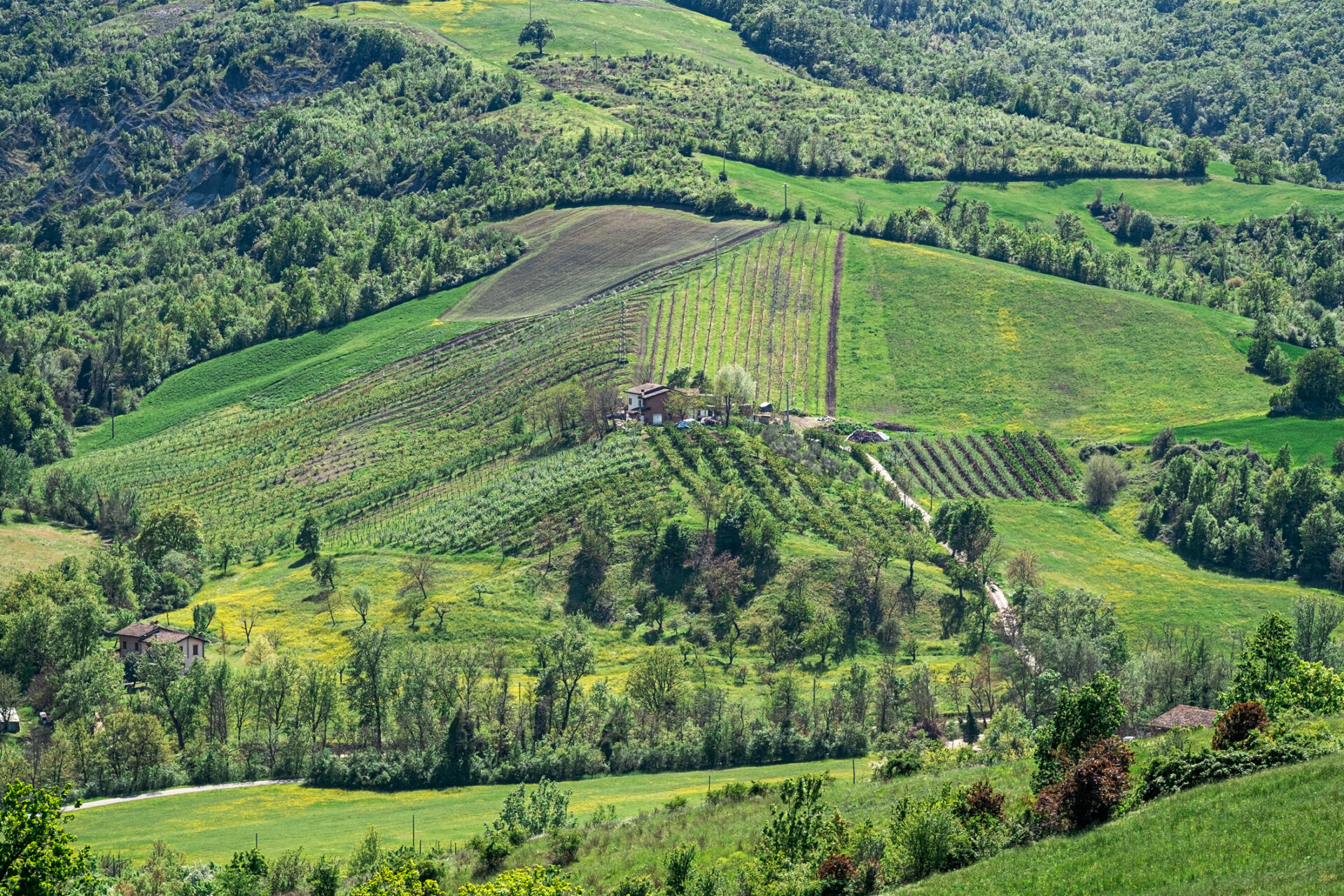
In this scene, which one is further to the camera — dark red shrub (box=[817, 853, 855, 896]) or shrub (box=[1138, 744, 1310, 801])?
dark red shrub (box=[817, 853, 855, 896])

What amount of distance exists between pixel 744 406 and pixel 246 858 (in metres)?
113

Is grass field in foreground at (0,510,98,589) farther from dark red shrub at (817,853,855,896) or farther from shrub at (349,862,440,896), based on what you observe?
dark red shrub at (817,853,855,896)

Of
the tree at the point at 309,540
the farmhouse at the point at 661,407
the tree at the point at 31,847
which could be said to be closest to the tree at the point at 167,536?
the tree at the point at 309,540

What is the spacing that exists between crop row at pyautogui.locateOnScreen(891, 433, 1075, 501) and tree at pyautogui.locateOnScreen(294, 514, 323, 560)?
224 feet

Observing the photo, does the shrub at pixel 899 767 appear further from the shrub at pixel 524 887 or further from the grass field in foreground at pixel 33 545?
the grass field in foreground at pixel 33 545

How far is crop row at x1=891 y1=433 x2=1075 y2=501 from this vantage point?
177m

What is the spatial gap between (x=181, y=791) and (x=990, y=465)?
343 ft

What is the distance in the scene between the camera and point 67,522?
193875mm

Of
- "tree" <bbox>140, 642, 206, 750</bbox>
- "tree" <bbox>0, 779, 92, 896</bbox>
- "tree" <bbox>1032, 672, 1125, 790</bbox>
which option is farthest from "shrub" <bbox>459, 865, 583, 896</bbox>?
"tree" <bbox>140, 642, 206, 750</bbox>

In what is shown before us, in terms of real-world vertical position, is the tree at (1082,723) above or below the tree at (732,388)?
above

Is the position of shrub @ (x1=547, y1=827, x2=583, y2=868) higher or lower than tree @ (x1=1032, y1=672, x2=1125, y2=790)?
lower

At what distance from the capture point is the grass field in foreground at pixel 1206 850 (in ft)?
165

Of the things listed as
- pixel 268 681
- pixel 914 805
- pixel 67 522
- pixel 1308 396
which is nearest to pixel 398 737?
pixel 268 681

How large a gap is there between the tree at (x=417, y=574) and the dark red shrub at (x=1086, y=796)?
316ft
